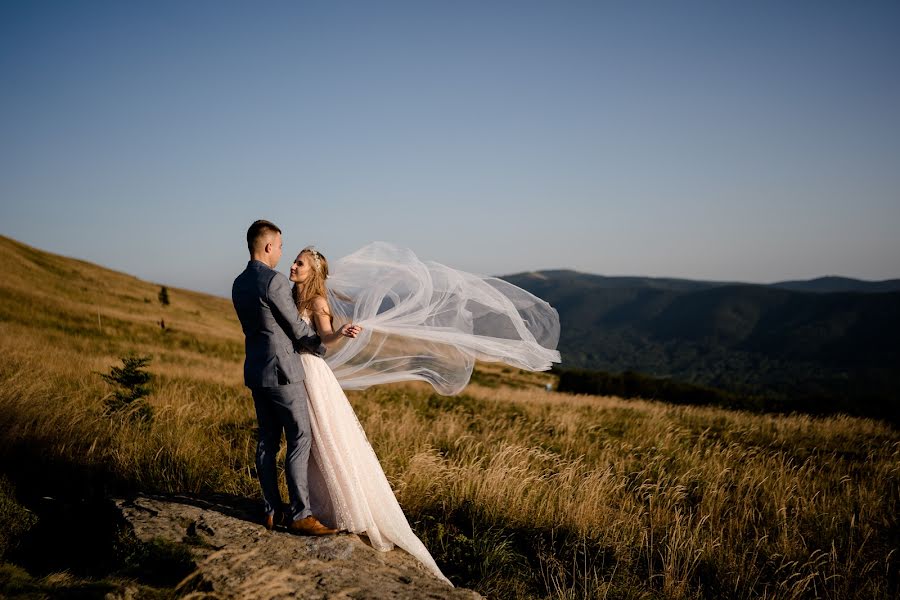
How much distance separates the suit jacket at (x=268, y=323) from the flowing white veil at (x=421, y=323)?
37.2 inches

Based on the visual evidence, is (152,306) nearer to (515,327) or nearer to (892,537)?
(515,327)

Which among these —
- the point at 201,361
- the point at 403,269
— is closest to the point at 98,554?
the point at 403,269

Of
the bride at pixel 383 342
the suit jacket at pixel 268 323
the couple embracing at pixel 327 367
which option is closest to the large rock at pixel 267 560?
the couple embracing at pixel 327 367

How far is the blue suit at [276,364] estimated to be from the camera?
385 cm

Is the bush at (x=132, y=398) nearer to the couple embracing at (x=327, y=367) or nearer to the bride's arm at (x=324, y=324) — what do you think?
the couple embracing at (x=327, y=367)

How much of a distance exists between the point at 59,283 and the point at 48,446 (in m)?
38.9

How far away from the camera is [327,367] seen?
4.27 meters

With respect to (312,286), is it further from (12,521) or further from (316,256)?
(12,521)

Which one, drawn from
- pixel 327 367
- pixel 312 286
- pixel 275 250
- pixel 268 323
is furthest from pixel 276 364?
pixel 275 250

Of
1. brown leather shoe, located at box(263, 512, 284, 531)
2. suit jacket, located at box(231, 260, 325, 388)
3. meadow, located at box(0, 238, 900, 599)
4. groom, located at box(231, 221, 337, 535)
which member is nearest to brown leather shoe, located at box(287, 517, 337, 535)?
groom, located at box(231, 221, 337, 535)

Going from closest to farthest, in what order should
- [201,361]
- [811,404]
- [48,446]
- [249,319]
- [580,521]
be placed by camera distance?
Result: [249,319] → [580,521] → [48,446] → [201,361] → [811,404]

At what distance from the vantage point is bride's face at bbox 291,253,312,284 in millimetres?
4312

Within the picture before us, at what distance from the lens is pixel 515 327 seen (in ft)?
18.2

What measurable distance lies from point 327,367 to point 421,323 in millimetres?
1174
